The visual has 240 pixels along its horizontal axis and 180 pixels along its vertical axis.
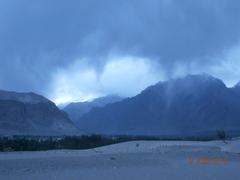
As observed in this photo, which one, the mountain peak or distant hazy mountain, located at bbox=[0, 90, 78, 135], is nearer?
distant hazy mountain, located at bbox=[0, 90, 78, 135]

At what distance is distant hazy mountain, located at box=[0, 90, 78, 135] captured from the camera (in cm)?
14012

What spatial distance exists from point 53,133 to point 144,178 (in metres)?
119

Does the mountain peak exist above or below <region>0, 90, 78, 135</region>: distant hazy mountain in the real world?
above

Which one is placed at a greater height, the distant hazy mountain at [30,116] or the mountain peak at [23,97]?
the mountain peak at [23,97]

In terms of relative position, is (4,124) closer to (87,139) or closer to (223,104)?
(87,139)

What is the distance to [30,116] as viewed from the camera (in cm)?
15012

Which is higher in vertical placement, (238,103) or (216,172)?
(238,103)

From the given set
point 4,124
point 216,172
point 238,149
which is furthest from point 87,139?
point 216,172

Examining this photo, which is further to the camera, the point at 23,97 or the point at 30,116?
the point at 23,97

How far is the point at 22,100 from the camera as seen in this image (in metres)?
158

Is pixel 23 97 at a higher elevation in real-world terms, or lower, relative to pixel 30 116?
higher

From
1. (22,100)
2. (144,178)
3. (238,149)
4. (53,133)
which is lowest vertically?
(144,178)

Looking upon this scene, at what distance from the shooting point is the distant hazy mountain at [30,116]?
140 metres

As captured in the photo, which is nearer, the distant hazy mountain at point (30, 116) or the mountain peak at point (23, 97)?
the distant hazy mountain at point (30, 116)
